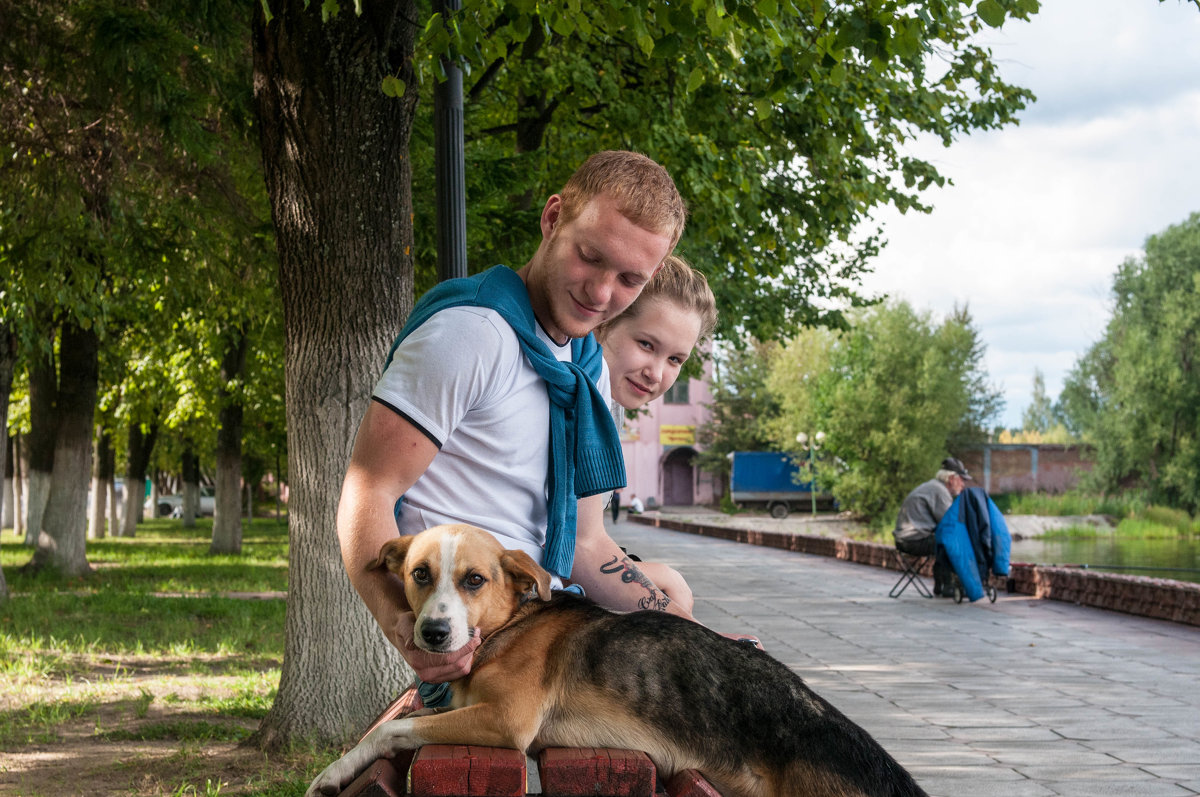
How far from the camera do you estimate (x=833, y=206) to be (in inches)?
519

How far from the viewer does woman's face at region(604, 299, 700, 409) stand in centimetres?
349

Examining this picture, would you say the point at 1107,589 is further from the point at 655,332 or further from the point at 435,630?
the point at 435,630

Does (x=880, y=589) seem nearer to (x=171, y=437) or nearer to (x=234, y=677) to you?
(x=234, y=677)

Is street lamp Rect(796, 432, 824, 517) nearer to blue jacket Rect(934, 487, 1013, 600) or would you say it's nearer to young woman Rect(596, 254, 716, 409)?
blue jacket Rect(934, 487, 1013, 600)

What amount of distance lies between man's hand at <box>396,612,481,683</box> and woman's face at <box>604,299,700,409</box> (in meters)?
1.51

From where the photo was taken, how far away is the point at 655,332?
351 centimetres

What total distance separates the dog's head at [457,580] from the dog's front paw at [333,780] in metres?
0.36

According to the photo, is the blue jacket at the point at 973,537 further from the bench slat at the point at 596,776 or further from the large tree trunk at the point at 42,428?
the large tree trunk at the point at 42,428

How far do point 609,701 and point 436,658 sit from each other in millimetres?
357

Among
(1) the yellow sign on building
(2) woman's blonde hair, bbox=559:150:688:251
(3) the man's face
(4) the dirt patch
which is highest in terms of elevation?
(1) the yellow sign on building

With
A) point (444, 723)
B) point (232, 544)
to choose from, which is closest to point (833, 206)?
point (444, 723)

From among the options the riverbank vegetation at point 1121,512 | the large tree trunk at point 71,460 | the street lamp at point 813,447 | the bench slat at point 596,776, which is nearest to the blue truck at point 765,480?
the street lamp at point 813,447

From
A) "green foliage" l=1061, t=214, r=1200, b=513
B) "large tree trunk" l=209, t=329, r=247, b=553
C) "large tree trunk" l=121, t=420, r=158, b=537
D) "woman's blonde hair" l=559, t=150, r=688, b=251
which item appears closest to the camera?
"woman's blonde hair" l=559, t=150, r=688, b=251

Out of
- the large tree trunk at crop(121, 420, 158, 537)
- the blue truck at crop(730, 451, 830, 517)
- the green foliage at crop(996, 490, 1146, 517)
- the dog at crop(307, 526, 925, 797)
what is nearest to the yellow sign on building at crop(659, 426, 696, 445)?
the blue truck at crop(730, 451, 830, 517)
